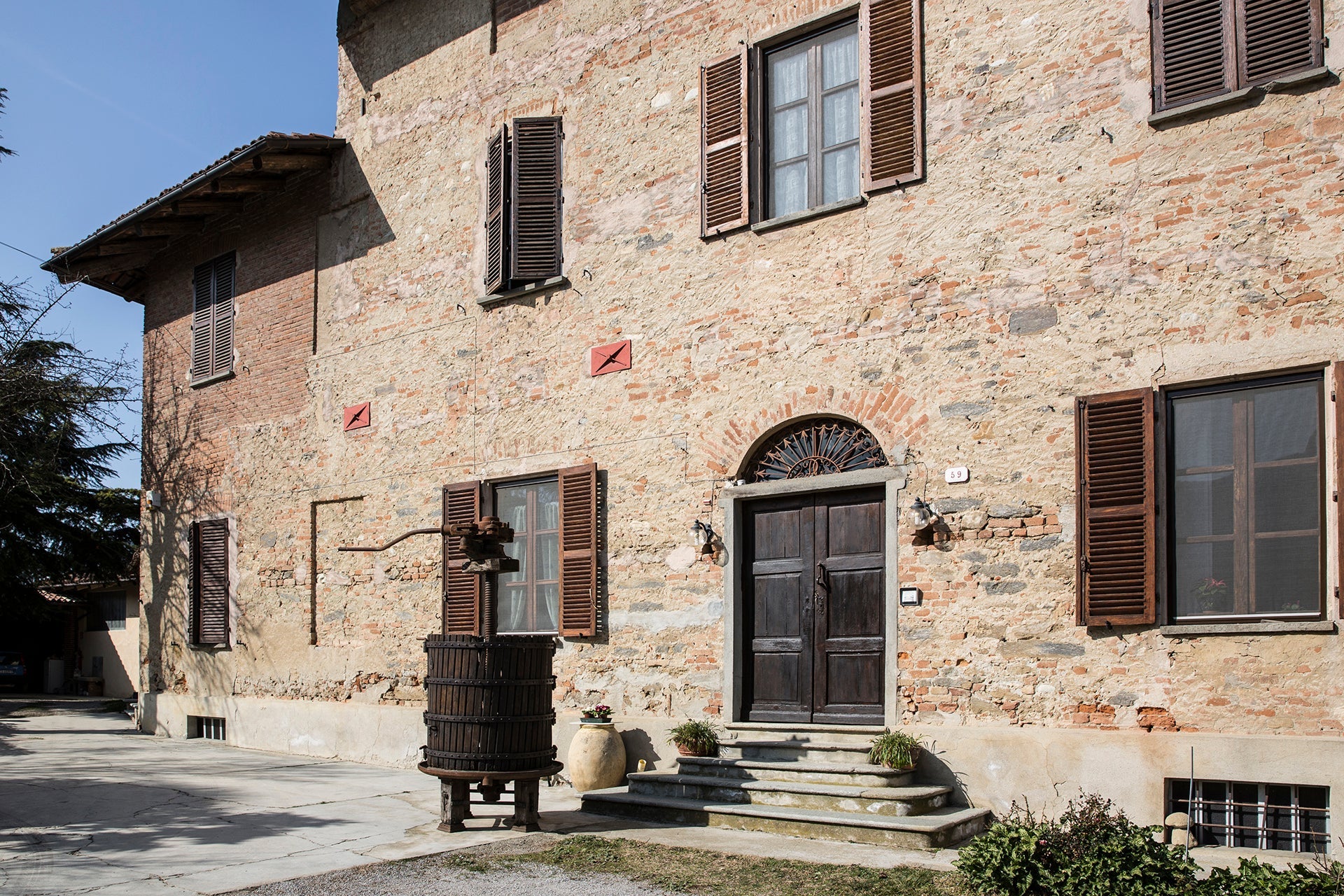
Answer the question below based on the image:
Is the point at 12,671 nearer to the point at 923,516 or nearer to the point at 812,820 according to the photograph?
the point at 812,820

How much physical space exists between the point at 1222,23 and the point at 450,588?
8126mm

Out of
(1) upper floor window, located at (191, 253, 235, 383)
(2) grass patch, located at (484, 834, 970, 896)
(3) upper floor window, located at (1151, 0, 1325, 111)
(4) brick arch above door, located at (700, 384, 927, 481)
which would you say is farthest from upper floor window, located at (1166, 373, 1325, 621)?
(1) upper floor window, located at (191, 253, 235, 383)

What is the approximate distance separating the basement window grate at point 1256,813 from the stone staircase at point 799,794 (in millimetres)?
1289

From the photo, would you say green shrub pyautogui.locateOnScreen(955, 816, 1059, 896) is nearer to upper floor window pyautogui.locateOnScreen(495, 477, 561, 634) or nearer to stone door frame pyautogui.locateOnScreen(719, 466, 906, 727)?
stone door frame pyautogui.locateOnScreen(719, 466, 906, 727)

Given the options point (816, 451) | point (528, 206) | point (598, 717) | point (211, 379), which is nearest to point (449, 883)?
point (598, 717)

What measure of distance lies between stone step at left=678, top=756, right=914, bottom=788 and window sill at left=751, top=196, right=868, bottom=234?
4209 millimetres

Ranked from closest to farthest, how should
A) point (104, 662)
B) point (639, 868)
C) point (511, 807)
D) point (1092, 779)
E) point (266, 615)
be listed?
point (639, 868)
point (1092, 779)
point (511, 807)
point (266, 615)
point (104, 662)

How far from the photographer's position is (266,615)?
1359 centimetres

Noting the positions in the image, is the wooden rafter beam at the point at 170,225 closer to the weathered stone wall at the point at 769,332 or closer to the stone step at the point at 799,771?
the weathered stone wall at the point at 769,332

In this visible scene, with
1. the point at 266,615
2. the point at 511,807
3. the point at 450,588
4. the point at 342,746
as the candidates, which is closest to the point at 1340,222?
the point at 511,807

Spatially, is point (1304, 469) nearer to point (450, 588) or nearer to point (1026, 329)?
point (1026, 329)

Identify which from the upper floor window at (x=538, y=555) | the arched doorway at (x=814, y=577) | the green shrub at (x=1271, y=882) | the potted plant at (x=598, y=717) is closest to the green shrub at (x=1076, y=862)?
the green shrub at (x=1271, y=882)

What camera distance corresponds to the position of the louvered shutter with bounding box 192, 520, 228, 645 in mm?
14219

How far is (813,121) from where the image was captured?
9.64 metres
